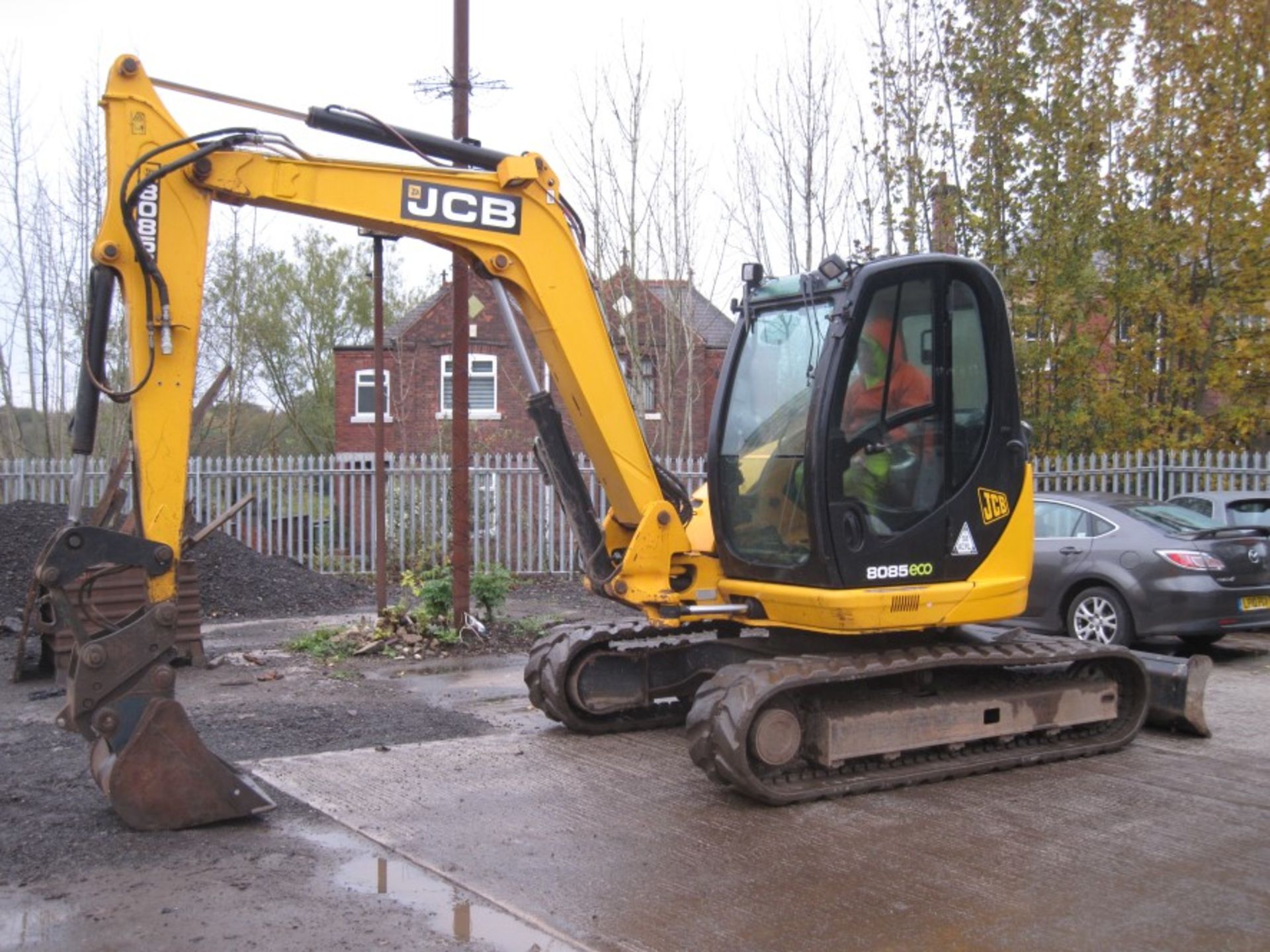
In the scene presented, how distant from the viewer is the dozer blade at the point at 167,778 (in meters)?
5.55

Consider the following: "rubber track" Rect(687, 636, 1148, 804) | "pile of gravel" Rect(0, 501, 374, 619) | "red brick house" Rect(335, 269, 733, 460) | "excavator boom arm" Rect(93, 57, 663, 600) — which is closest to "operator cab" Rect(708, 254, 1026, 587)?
"rubber track" Rect(687, 636, 1148, 804)

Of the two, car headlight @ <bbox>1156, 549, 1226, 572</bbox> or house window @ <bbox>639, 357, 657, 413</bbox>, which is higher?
house window @ <bbox>639, 357, 657, 413</bbox>

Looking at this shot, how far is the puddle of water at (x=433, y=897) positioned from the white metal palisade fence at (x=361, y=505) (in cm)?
1155

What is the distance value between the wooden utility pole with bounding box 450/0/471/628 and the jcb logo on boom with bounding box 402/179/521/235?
4.58m

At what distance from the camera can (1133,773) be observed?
6945 mm

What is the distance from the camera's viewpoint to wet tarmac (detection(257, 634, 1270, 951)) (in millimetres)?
4695

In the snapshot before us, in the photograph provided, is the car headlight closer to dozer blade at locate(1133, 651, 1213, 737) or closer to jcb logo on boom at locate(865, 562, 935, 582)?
dozer blade at locate(1133, 651, 1213, 737)

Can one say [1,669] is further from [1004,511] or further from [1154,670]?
[1154,670]

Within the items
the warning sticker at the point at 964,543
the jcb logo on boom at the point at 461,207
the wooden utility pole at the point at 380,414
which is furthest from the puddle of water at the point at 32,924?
the wooden utility pole at the point at 380,414

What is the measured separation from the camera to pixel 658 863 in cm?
543

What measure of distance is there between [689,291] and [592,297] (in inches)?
647

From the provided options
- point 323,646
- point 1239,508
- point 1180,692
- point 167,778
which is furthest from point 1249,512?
point 167,778

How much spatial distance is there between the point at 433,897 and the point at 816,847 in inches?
68.4

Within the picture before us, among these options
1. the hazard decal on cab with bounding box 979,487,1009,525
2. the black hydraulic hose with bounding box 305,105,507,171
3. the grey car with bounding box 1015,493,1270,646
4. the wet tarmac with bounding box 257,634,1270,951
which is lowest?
the wet tarmac with bounding box 257,634,1270,951
